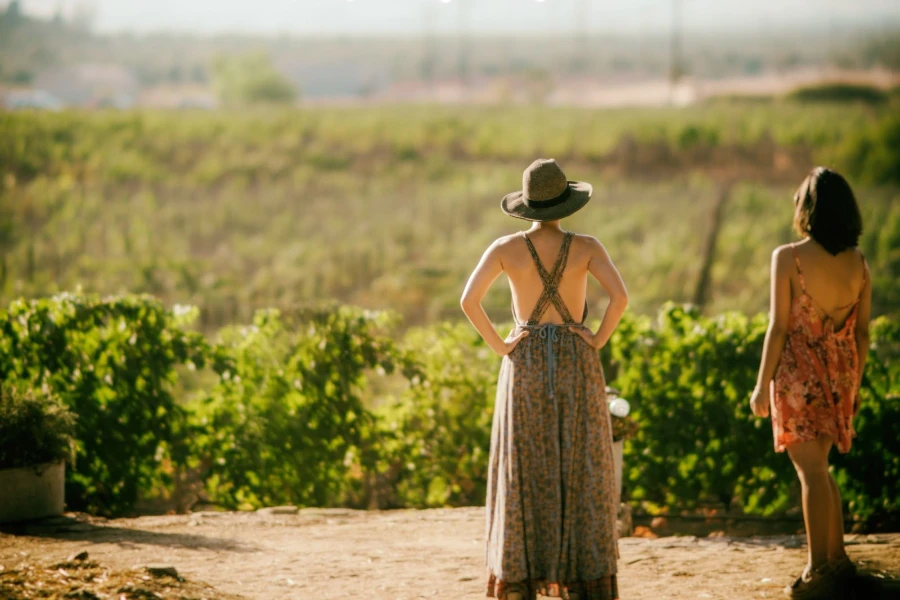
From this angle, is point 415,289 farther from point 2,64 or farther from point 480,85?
point 480,85

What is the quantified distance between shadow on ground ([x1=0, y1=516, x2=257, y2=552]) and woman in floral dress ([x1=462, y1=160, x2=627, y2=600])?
6.27 ft

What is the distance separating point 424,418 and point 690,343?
1.81 m

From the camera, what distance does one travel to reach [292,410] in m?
6.58

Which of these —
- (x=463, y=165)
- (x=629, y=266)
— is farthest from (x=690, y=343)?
(x=463, y=165)

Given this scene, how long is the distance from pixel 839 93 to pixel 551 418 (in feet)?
190

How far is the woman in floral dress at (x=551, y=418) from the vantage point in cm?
408

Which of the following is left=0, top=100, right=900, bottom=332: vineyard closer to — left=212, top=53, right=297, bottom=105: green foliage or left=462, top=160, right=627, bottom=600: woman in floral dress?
left=462, top=160, right=627, bottom=600: woman in floral dress

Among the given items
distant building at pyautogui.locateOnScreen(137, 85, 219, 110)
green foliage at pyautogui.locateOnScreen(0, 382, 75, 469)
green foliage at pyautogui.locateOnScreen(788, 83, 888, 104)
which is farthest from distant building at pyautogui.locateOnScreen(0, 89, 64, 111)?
green foliage at pyautogui.locateOnScreen(0, 382, 75, 469)

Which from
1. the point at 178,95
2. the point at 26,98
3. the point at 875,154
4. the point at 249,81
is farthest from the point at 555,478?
the point at 249,81

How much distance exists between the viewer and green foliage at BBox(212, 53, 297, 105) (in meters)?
76.9

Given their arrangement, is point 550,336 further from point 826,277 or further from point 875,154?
point 875,154

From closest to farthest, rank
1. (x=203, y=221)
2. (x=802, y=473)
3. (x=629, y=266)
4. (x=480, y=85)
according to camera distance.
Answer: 1. (x=802, y=473)
2. (x=629, y=266)
3. (x=203, y=221)
4. (x=480, y=85)

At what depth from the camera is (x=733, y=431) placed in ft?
20.5

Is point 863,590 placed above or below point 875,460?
below
